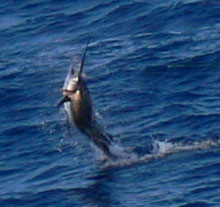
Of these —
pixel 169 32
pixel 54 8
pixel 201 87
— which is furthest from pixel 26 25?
pixel 201 87

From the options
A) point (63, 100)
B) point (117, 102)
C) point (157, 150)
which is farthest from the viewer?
point (117, 102)

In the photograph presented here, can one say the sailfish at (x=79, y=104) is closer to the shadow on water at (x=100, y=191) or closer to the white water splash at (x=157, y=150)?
the shadow on water at (x=100, y=191)

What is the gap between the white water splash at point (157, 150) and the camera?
32.9 metres

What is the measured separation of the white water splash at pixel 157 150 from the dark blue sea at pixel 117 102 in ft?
0.10

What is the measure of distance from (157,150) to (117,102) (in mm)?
3181

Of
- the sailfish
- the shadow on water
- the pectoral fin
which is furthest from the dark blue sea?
the pectoral fin

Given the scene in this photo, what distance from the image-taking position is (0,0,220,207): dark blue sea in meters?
31.4

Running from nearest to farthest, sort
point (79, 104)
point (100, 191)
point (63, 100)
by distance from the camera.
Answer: point (63, 100)
point (79, 104)
point (100, 191)

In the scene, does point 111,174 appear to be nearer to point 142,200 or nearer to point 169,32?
point 142,200

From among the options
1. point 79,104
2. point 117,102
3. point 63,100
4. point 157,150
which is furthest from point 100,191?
point 117,102

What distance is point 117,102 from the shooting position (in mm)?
36188

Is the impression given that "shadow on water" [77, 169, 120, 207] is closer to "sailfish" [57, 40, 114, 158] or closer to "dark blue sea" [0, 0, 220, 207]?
"dark blue sea" [0, 0, 220, 207]

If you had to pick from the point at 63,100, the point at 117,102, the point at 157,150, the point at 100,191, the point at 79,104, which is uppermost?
the point at 63,100

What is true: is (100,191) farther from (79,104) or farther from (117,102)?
(117,102)
